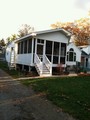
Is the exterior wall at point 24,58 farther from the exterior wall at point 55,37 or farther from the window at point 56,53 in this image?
the window at point 56,53

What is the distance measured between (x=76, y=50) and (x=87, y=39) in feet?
87.4

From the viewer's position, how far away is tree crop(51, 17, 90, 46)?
58.6 metres

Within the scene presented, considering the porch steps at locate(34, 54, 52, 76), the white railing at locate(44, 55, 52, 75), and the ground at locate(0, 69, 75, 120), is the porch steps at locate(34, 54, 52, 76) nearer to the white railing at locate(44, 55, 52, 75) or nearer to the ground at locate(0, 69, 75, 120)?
the white railing at locate(44, 55, 52, 75)

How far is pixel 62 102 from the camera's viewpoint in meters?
9.81

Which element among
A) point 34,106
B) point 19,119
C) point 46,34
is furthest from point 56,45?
point 19,119

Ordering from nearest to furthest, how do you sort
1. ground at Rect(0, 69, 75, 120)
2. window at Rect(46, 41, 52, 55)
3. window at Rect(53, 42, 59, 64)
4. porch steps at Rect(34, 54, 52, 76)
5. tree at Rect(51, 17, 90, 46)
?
ground at Rect(0, 69, 75, 120), porch steps at Rect(34, 54, 52, 76), window at Rect(46, 41, 52, 55), window at Rect(53, 42, 59, 64), tree at Rect(51, 17, 90, 46)

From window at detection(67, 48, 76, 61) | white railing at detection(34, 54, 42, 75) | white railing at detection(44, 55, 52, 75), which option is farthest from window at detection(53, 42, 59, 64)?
window at detection(67, 48, 76, 61)

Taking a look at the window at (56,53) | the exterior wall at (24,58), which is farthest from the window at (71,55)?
the window at (56,53)

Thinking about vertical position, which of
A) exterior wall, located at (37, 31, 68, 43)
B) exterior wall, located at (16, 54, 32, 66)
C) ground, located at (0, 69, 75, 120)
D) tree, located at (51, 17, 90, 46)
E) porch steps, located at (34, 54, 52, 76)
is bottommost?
ground, located at (0, 69, 75, 120)

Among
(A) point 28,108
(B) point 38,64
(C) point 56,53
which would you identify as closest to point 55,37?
→ (C) point 56,53

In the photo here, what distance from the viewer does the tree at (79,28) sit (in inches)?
2305

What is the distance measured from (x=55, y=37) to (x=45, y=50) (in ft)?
6.37

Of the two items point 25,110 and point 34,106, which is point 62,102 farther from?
point 25,110

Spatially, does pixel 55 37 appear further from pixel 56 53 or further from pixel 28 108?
pixel 28 108
